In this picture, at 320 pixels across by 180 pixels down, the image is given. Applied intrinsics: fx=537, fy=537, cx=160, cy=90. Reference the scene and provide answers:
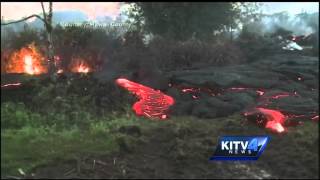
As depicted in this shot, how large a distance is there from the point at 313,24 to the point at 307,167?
1711mm

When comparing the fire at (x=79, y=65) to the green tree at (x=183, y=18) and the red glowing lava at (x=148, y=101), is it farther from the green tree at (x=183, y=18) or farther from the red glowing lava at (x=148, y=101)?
the green tree at (x=183, y=18)

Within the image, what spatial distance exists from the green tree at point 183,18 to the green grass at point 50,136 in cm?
133

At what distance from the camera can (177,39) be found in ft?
23.3

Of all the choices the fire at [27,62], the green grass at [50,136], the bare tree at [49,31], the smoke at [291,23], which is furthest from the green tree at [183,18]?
the fire at [27,62]

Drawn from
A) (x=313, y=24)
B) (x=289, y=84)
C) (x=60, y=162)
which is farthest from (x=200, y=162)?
(x=289, y=84)

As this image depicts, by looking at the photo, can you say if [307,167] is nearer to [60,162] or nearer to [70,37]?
[60,162]

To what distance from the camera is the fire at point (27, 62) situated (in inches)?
287

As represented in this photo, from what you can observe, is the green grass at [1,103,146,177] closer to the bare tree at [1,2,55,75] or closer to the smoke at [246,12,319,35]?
the bare tree at [1,2,55,75]

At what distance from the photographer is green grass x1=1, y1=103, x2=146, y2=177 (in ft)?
20.9

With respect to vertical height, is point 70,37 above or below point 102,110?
above

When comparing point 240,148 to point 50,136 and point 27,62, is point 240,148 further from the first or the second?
point 27,62

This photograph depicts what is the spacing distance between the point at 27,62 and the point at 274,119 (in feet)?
11.6

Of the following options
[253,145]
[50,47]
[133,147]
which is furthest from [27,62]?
[253,145]

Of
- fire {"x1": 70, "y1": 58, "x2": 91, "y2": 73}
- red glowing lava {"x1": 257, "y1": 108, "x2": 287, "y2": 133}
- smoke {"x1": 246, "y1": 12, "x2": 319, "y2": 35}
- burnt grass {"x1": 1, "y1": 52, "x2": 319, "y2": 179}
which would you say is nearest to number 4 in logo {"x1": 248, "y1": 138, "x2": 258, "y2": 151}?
burnt grass {"x1": 1, "y1": 52, "x2": 319, "y2": 179}
